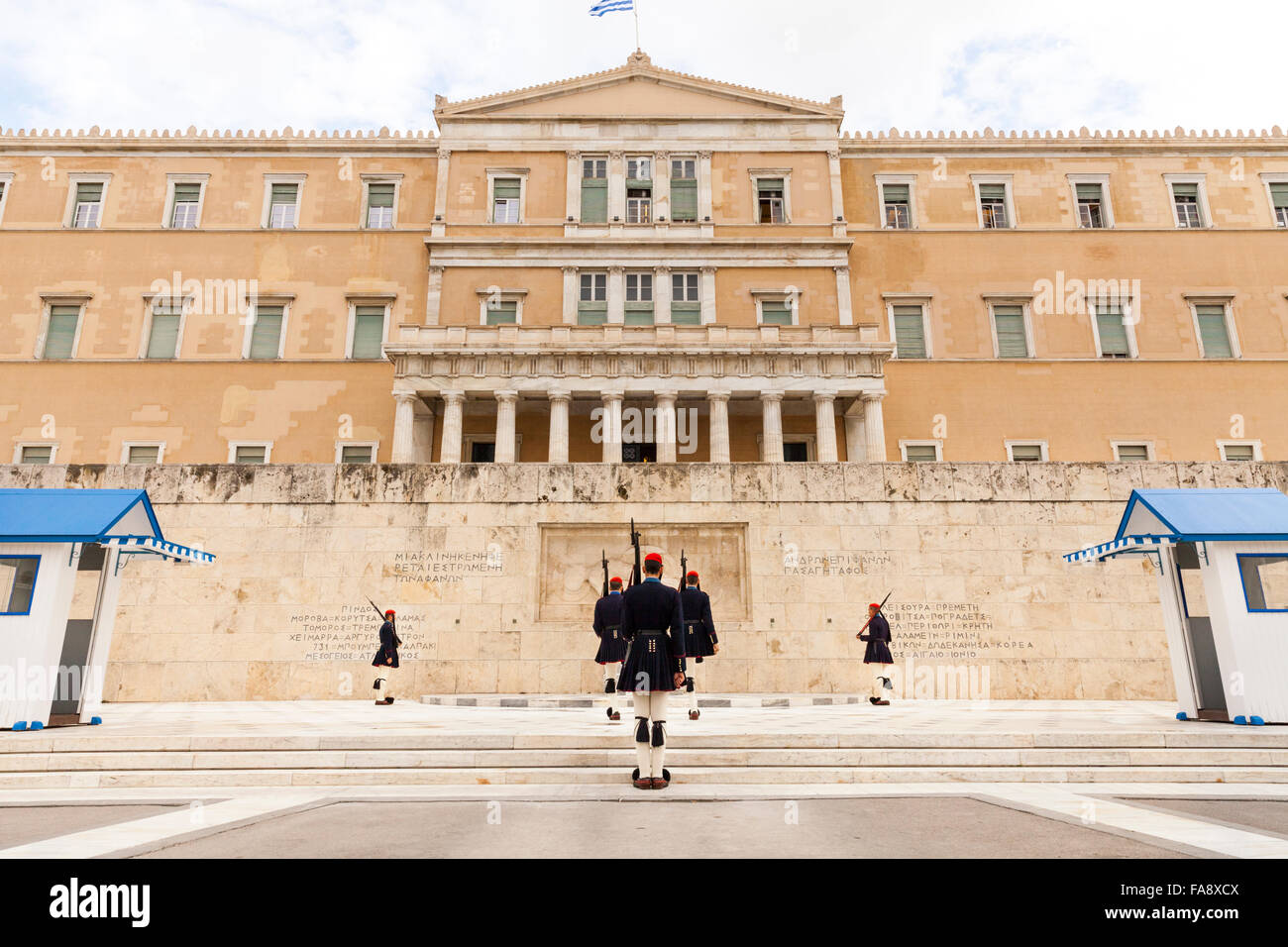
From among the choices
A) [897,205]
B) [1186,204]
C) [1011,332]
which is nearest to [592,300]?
[897,205]

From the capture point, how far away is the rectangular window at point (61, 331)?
31.2 m

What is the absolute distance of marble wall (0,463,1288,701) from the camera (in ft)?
45.6

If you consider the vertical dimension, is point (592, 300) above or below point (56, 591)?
above

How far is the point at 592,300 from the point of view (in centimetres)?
3216

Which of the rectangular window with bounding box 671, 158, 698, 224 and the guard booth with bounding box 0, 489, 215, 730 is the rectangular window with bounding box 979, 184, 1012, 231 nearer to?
the rectangular window with bounding box 671, 158, 698, 224

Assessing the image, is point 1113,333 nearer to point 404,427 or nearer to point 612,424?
point 612,424

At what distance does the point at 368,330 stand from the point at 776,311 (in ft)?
56.3

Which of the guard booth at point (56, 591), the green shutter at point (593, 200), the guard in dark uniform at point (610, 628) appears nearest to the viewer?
the guard booth at point (56, 591)

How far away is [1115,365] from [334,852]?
3485 centimetres

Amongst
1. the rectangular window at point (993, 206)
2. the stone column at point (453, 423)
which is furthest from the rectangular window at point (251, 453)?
the rectangular window at point (993, 206)

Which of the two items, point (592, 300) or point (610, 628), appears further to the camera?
point (592, 300)

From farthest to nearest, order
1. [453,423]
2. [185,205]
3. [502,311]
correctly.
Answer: [185,205], [502,311], [453,423]

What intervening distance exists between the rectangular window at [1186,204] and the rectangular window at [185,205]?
4287cm

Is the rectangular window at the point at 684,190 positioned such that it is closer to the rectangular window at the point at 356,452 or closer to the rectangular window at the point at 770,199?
the rectangular window at the point at 770,199
